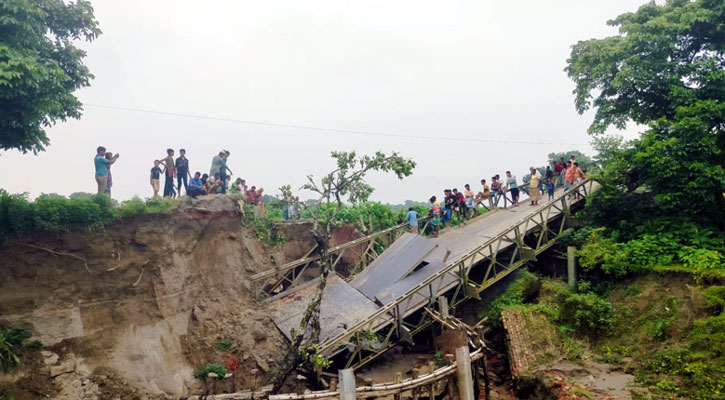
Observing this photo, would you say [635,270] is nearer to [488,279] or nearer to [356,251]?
[488,279]

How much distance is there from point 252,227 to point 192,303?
133 inches

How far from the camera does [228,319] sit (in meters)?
13.0

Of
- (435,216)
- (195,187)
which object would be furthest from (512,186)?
(195,187)

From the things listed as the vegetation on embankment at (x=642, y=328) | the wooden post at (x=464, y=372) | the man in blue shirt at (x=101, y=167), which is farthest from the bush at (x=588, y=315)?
the man in blue shirt at (x=101, y=167)

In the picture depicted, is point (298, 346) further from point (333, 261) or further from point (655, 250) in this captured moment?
point (655, 250)

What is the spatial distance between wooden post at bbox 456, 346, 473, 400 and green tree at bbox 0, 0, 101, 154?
1146cm

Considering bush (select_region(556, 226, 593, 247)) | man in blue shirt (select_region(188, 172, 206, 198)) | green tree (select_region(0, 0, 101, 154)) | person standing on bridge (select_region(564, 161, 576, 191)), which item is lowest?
bush (select_region(556, 226, 593, 247))

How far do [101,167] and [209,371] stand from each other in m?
6.67

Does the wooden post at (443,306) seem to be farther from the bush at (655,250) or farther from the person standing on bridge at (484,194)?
the person standing on bridge at (484,194)

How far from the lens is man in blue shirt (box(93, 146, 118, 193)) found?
503 inches

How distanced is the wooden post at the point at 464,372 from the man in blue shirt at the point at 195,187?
919 cm

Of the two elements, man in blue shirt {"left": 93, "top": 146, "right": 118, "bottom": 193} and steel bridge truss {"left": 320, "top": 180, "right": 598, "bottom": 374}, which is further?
man in blue shirt {"left": 93, "top": 146, "right": 118, "bottom": 193}

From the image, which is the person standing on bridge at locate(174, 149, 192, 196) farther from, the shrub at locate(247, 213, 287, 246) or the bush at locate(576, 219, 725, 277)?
the bush at locate(576, 219, 725, 277)

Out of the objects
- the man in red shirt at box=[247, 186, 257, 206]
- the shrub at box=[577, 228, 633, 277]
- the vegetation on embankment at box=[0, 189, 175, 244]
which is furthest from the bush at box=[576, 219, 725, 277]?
the vegetation on embankment at box=[0, 189, 175, 244]
